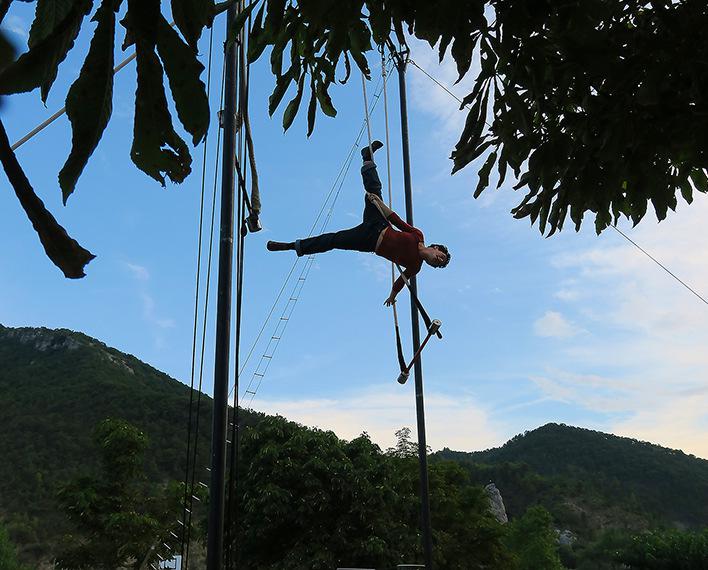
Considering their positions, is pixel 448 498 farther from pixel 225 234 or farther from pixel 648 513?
pixel 648 513

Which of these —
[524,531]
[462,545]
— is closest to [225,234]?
[462,545]

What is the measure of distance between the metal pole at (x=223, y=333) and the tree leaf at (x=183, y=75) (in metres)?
3.94

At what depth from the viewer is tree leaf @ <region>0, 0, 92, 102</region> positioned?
84 cm

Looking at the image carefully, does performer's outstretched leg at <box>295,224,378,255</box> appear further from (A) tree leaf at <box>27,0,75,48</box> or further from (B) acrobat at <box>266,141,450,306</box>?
(A) tree leaf at <box>27,0,75,48</box>

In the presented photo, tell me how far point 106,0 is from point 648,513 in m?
59.7

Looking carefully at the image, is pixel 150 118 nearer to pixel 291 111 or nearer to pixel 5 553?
pixel 291 111

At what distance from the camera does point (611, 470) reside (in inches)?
2282

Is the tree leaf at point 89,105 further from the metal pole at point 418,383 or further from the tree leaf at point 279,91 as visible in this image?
the metal pole at point 418,383

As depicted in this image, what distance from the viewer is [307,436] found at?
19750 mm

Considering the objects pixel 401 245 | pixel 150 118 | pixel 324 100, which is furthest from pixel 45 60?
pixel 401 245

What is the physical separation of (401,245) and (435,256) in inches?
11.2

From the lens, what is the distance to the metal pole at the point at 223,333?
4816mm

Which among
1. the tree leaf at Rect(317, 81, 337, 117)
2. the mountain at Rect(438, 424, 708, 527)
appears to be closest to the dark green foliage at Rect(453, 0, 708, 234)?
the tree leaf at Rect(317, 81, 337, 117)

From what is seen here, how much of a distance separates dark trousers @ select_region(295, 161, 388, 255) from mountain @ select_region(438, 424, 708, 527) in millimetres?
48514
